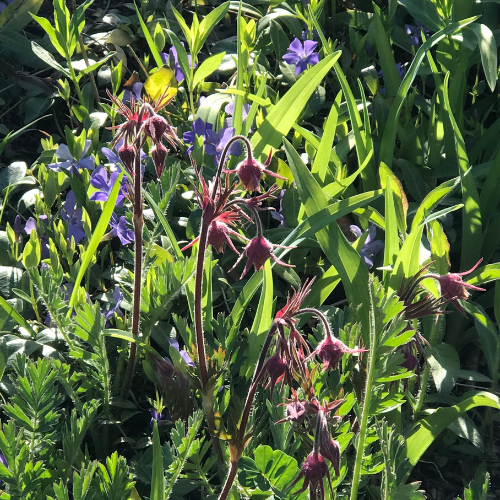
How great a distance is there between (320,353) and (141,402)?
0.88 metres

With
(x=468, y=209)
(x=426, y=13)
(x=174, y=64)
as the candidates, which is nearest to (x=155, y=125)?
(x=468, y=209)

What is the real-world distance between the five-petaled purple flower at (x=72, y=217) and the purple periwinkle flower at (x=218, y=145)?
1.63 feet

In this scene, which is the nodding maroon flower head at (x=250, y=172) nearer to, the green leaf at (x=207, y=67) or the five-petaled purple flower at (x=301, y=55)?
the green leaf at (x=207, y=67)

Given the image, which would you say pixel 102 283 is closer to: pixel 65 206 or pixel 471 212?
pixel 65 206

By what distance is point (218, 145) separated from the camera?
89.0 inches

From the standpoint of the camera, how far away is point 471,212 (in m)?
2.06

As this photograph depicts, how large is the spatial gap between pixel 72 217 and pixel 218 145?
57 centimetres

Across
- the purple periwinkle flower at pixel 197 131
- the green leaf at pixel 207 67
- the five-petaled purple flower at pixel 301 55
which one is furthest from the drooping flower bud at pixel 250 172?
the five-petaled purple flower at pixel 301 55

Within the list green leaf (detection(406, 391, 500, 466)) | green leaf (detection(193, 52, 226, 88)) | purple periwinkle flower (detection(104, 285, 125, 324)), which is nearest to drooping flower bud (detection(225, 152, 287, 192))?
purple periwinkle flower (detection(104, 285, 125, 324))

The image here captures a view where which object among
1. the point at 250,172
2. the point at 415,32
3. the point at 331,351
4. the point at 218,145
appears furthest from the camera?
the point at 415,32

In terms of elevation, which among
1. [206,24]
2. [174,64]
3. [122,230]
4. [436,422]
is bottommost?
[436,422]

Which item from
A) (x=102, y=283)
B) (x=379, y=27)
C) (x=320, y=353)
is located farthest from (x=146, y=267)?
(x=379, y=27)

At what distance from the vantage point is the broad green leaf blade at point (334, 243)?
1785 millimetres

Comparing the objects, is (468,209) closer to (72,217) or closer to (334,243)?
(334,243)
